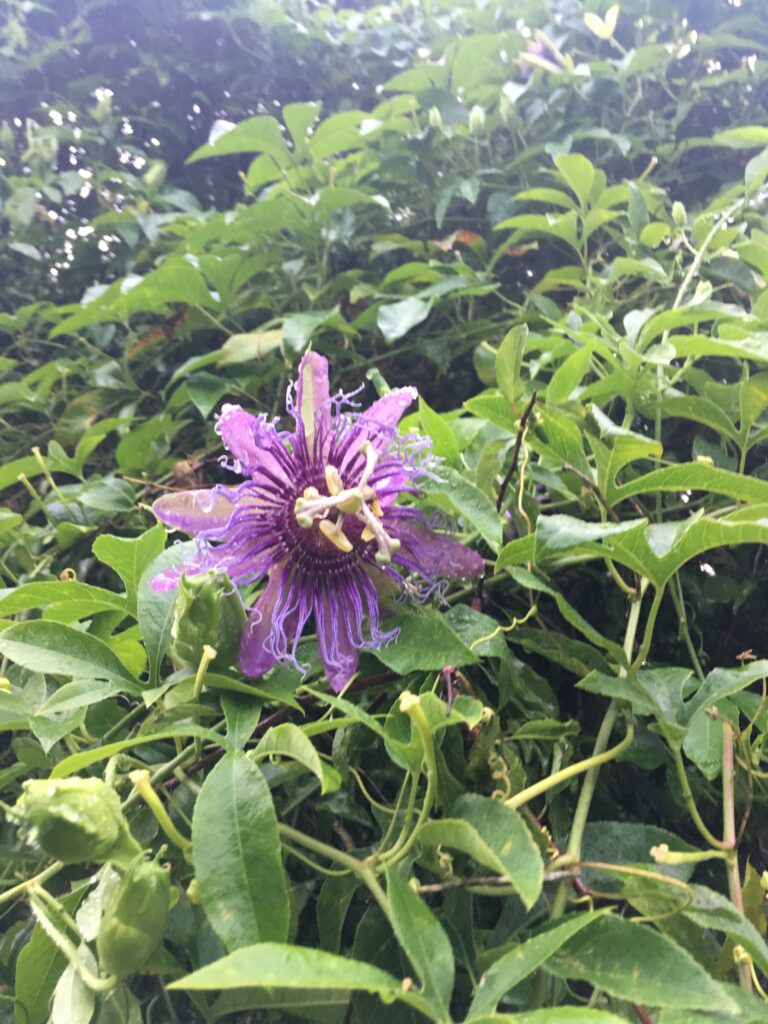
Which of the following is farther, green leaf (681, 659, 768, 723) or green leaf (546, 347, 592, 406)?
green leaf (546, 347, 592, 406)

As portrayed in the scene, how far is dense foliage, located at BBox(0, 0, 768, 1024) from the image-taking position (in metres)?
0.57

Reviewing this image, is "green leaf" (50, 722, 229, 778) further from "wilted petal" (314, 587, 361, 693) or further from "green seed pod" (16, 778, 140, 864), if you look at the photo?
"wilted petal" (314, 587, 361, 693)

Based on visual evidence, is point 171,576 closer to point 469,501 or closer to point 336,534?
point 336,534

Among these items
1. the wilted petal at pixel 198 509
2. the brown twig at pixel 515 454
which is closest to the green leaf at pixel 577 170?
the brown twig at pixel 515 454

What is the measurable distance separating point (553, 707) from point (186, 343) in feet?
3.83

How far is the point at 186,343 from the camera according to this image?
162cm

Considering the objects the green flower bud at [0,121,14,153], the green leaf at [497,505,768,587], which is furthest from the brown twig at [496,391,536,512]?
the green flower bud at [0,121,14,153]

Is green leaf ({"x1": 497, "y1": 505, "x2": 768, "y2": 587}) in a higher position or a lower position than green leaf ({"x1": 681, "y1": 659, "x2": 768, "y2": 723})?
higher

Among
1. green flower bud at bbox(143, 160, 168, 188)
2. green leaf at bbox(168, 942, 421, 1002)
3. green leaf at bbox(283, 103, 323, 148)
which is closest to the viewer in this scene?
green leaf at bbox(168, 942, 421, 1002)

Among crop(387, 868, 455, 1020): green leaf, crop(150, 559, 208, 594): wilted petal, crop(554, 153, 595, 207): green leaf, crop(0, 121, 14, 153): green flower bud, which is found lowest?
crop(387, 868, 455, 1020): green leaf

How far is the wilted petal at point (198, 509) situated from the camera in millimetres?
763

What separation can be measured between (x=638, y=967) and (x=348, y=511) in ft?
1.44

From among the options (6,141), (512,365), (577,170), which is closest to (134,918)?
(512,365)

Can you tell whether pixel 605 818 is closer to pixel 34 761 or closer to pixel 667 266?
pixel 34 761
